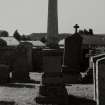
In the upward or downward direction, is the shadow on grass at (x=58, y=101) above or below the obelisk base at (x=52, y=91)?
below

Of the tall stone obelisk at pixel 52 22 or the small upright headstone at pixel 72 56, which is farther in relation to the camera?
the tall stone obelisk at pixel 52 22

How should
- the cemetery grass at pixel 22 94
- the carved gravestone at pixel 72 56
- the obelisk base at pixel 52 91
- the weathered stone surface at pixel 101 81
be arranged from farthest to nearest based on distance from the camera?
the carved gravestone at pixel 72 56 → the obelisk base at pixel 52 91 → the cemetery grass at pixel 22 94 → the weathered stone surface at pixel 101 81

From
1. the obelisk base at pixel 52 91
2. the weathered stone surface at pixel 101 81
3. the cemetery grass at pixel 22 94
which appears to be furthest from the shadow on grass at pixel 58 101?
the weathered stone surface at pixel 101 81

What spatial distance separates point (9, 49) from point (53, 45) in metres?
4.19

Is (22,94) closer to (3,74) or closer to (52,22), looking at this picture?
(3,74)

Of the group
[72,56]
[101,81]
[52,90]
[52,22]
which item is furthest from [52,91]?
[52,22]

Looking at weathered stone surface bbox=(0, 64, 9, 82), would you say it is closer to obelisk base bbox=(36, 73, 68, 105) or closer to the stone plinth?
the stone plinth

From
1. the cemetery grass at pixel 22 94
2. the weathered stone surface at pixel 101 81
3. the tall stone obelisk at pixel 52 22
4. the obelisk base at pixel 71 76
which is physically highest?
the tall stone obelisk at pixel 52 22

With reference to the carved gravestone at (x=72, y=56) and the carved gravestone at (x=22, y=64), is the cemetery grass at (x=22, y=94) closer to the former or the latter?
the carved gravestone at (x=22, y=64)

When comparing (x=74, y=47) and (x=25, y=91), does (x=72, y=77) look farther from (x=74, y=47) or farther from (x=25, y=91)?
(x=25, y=91)

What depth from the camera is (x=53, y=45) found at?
68.2 ft

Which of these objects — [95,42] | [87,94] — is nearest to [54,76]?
[87,94]

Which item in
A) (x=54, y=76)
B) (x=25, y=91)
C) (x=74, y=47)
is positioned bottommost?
(x=25, y=91)

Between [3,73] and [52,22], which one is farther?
[52,22]
